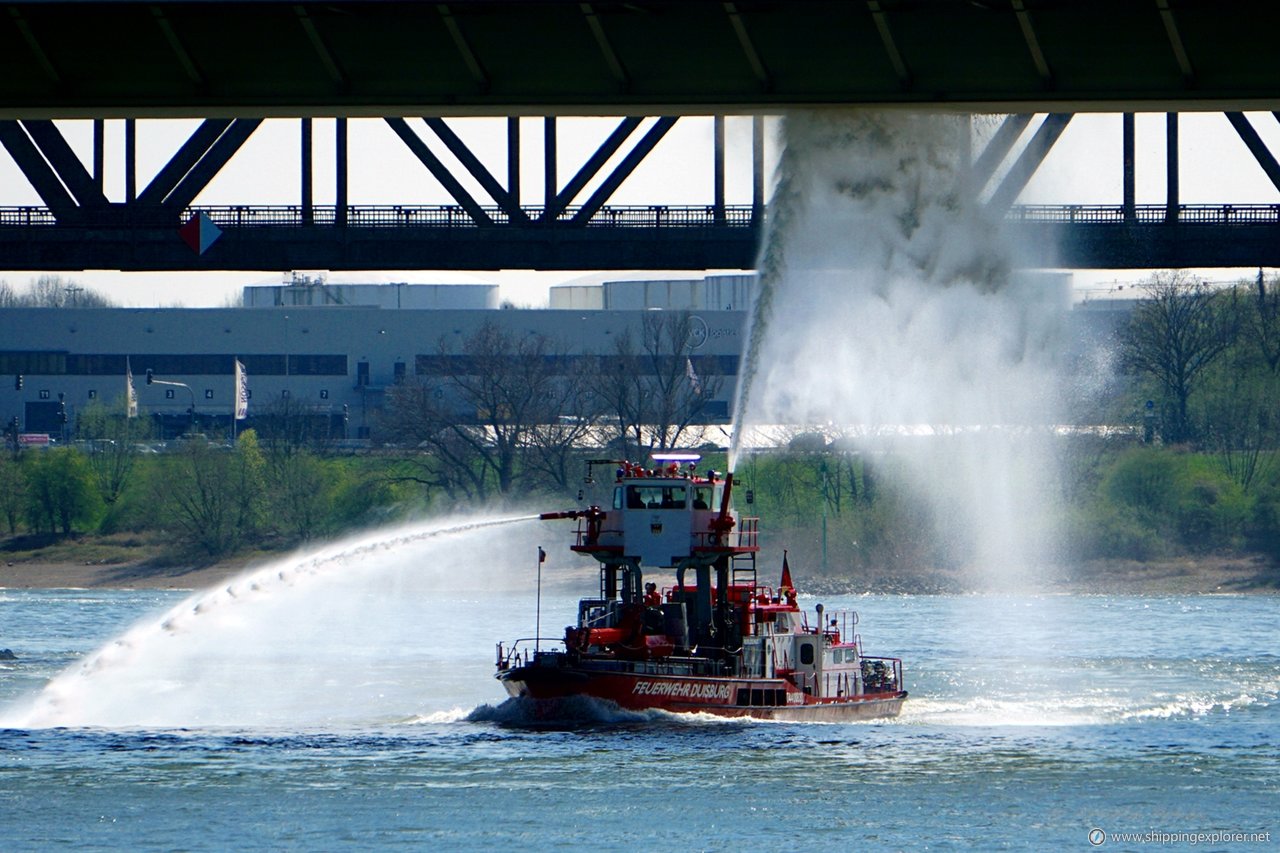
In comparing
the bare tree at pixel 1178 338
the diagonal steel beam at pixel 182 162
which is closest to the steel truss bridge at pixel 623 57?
the diagonal steel beam at pixel 182 162

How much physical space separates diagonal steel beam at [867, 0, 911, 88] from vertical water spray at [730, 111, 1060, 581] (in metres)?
1.50

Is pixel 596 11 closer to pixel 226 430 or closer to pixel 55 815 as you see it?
pixel 55 815

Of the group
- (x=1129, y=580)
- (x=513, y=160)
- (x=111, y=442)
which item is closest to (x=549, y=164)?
(x=513, y=160)

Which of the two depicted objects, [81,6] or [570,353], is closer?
[81,6]

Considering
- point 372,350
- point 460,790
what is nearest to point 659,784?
point 460,790

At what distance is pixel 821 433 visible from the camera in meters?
99.8

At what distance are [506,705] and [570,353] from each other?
3238 inches

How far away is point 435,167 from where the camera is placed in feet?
141

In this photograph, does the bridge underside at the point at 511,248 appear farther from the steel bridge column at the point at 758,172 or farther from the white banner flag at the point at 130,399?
the white banner flag at the point at 130,399

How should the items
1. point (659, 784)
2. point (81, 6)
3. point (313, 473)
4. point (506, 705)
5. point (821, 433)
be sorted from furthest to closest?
point (313, 473) < point (821, 433) < point (506, 705) < point (659, 784) < point (81, 6)

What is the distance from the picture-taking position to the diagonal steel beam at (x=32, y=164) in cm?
4119

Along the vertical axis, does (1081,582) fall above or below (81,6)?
below

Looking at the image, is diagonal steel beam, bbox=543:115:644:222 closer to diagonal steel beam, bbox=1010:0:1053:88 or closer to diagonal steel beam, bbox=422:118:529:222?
diagonal steel beam, bbox=422:118:529:222

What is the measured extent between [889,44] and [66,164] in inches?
756
